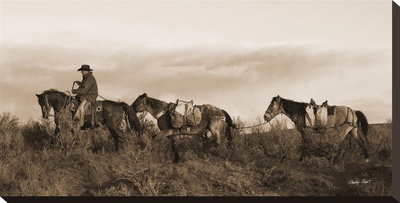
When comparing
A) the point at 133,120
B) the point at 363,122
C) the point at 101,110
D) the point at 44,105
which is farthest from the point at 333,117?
the point at 44,105

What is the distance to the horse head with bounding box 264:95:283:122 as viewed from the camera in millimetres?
18844

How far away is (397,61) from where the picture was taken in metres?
15.6

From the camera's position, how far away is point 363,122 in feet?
62.3

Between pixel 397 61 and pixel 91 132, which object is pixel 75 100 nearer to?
pixel 91 132

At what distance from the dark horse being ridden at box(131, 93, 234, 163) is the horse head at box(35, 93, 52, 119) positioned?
2328 millimetres

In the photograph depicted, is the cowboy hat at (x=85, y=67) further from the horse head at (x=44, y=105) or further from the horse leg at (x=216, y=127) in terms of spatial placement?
the horse leg at (x=216, y=127)

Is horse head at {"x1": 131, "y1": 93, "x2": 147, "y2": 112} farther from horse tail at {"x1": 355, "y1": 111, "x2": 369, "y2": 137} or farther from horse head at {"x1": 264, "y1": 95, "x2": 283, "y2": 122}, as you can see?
horse tail at {"x1": 355, "y1": 111, "x2": 369, "y2": 137}

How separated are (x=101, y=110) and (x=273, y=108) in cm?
484

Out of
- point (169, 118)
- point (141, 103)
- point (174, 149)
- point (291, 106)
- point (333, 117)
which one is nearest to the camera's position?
point (174, 149)

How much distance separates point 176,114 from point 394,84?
5.76 meters

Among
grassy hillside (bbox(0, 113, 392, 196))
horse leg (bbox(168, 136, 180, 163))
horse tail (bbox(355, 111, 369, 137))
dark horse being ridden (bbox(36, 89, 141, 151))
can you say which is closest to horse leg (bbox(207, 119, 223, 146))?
grassy hillside (bbox(0, 113, 392, 196))
